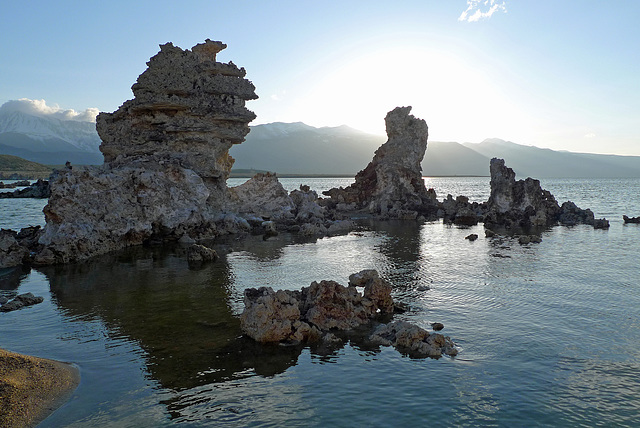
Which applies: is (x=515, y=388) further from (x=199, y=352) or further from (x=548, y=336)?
(x=199, y=352)

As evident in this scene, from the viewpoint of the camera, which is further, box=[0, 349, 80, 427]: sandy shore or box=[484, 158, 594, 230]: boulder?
box=[484, 158, 594, 230]: boulder

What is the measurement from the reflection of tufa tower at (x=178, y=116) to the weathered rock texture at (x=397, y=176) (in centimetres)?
2620

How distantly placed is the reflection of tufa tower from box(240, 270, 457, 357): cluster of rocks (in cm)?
2732

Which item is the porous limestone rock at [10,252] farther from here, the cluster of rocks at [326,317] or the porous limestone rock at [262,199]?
the porous limestone rock at [262,199]

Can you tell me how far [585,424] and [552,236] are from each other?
35.1 meters

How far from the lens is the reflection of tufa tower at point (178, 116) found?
41281 mm

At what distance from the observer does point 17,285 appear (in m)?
24.0

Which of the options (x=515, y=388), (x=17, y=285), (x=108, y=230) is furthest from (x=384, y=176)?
(x=515, y=388)

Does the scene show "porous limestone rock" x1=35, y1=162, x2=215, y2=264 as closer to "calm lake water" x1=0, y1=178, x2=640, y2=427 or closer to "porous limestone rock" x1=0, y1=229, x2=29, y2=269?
"porous limestone rock" x1=0, y1=229, x2=29, y2=269

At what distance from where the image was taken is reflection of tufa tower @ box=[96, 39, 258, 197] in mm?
41281

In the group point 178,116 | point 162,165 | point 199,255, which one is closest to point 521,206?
point 178,116

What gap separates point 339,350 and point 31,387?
8.78 m

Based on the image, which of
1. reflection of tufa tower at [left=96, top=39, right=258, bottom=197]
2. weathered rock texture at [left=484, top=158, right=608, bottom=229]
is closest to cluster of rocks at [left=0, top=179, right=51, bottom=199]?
reflection of tufa tower at [left=96, top=39, right=258, bottom=197]

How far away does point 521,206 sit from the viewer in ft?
180
